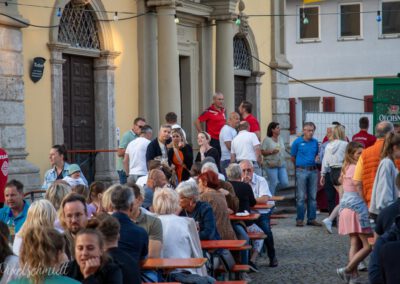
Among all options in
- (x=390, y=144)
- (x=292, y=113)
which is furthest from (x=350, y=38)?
(x=390, y=144)

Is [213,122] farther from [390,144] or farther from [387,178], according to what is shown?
[387,178]

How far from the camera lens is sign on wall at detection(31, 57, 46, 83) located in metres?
16.7

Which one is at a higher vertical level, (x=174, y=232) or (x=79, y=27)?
(x=79, y=27)

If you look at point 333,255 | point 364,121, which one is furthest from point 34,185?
point 364,121

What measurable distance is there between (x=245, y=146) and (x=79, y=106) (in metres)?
3.04

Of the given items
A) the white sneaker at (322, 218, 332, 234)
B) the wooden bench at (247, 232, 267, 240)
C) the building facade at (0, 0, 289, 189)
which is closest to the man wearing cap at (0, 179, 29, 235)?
the wooden bench at (247, 232, 267, 240)

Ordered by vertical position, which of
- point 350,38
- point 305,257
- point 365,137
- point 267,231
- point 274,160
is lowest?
point 305,257

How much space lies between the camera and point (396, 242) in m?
6.36

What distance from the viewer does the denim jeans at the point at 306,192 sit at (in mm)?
19031

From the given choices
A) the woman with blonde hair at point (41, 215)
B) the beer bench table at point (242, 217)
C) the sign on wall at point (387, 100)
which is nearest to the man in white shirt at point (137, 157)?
the beer bench table at point (242, 217)

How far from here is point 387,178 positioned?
11172mm

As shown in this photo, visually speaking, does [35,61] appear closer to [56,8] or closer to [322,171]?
[56,8]

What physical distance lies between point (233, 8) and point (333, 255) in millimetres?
9797

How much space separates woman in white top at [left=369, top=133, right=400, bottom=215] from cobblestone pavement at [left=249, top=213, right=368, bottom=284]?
165cm
